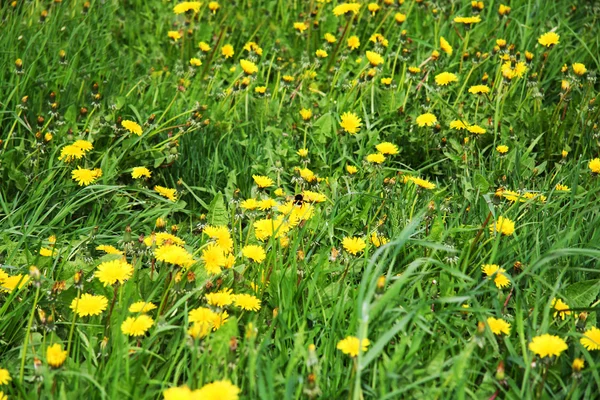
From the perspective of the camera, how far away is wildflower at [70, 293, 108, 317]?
197 centimetres

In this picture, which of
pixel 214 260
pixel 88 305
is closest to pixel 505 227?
pixel 214 260

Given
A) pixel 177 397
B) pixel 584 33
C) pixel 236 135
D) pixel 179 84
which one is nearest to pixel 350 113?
pixel 236 135

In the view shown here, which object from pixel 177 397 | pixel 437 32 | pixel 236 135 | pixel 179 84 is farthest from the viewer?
pixel 437 32

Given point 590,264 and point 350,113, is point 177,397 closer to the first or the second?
point 590,264

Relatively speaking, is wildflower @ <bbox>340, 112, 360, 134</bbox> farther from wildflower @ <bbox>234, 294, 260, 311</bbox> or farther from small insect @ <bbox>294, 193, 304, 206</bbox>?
wildflower @ <bbox>234, 294, 260, 311</bbox>

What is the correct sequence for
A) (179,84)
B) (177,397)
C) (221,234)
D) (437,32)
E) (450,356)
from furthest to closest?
(437,32) → (179,84) → (221,234) → (450,356) → (177,397)

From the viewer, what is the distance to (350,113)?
3289mm

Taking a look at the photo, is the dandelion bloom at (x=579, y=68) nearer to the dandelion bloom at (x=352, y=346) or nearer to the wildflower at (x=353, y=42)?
the wildflower at (x=353, y=42)

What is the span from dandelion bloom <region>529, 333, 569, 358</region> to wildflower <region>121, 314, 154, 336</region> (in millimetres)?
912

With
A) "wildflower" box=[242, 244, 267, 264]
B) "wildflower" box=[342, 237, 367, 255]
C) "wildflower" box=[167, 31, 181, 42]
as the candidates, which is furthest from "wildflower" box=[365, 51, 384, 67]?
"wildflower" box=[242, 244, 267, 264]

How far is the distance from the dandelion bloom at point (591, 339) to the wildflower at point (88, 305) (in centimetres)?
120

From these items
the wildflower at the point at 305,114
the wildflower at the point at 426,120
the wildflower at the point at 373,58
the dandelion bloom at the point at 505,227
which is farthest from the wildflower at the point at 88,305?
the wildflower at the point at 373,58

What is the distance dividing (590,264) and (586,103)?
111cm

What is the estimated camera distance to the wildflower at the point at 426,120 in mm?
3066
